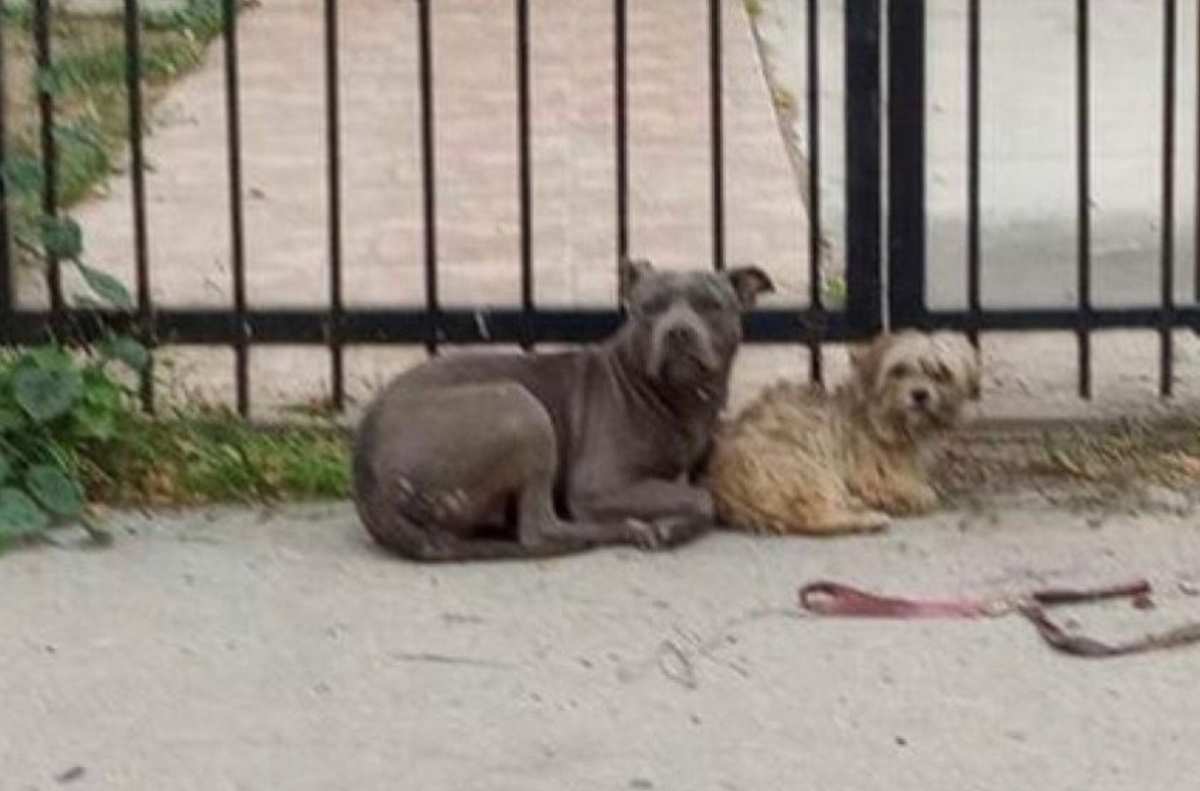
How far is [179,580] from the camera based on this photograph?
24.2 feet

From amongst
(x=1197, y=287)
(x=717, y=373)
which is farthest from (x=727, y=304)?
(x=1197, y=287)

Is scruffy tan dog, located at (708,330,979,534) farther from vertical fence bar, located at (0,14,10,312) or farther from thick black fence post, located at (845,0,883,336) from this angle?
vertical fence bar, located at (0,14,10,312)

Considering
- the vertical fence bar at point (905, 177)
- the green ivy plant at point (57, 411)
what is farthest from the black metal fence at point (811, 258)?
the green ivy plant at point (57, 411)

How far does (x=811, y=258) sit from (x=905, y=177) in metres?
0.27

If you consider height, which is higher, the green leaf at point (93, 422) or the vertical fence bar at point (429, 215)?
the vertical fence bar at point (429, 215)

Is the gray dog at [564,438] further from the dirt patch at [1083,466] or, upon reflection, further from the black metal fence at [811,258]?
the dirt patch at [1083,466]

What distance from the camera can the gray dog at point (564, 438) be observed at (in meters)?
7.39

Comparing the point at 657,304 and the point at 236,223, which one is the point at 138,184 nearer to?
the point at 236,223

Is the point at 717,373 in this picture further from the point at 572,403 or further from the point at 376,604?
the point at 376,604

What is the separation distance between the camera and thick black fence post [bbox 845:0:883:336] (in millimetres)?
8125

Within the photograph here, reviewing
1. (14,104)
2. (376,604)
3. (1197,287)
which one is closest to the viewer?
(376,604)

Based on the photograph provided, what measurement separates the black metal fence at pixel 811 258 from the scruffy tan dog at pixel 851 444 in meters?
0.46

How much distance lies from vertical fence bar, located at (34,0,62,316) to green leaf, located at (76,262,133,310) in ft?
0.26

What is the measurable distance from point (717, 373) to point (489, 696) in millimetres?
1163
